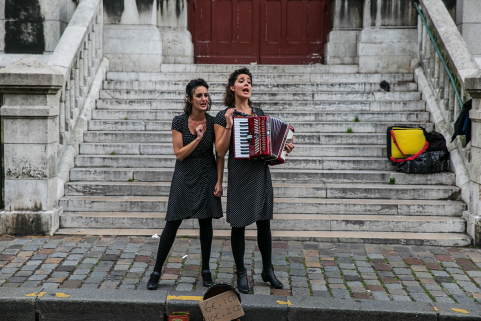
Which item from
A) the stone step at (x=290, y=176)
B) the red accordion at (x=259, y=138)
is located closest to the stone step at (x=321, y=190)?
the stone step at (x=290, y=176)

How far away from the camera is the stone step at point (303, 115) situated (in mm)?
8203

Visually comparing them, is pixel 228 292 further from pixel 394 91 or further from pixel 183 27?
pixel 183 27

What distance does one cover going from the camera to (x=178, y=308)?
4.30m

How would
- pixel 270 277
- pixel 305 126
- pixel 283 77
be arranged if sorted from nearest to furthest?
pixel 270 277, pixel 305 126, pixel 283 77

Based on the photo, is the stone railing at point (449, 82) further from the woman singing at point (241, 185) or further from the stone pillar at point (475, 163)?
the woman singing at point (241, 185)

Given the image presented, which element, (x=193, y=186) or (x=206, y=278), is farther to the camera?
(x=206, y=278)

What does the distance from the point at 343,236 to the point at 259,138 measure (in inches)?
90.2

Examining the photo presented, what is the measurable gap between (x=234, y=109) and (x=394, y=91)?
5.04m

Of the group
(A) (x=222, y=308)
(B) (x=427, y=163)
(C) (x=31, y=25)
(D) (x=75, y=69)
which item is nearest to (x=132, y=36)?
(C) (x=31, y=25)

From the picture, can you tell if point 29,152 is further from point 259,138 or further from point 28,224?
point 259,138

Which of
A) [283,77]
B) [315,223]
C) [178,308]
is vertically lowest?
[178,308]

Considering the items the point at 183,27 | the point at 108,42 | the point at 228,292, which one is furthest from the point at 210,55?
the point at 228,292

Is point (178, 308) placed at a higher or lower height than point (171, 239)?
lower

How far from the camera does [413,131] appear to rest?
7.10m
